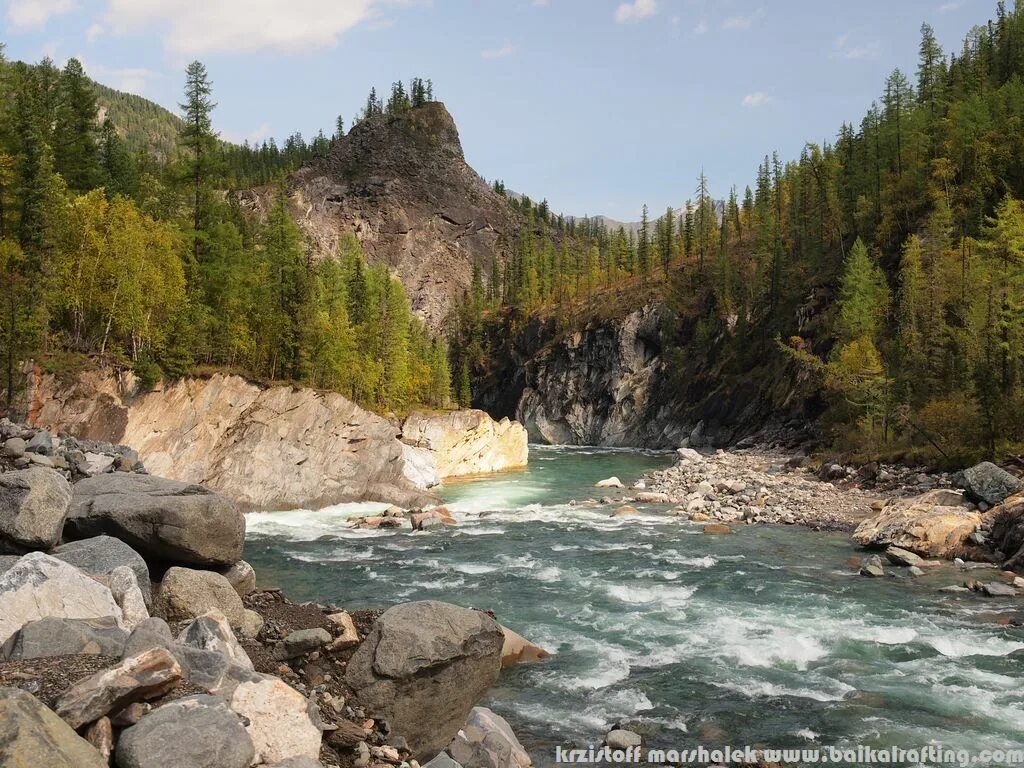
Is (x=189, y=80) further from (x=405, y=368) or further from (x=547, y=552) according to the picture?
(x=547, y=552)

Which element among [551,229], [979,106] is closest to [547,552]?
[979,106]

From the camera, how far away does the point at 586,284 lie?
13075 cm

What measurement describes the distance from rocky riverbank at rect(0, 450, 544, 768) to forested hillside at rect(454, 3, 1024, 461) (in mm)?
33639

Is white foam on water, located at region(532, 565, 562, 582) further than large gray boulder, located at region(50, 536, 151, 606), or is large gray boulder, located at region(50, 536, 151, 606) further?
white foam on water, located at region(532, 565, 562, 582)

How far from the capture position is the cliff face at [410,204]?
Answer: 14962 centimetres

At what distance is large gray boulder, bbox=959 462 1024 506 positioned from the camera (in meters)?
26.8

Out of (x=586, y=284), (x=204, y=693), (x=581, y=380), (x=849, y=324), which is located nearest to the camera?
(x=204, y=693)

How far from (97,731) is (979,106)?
80.0 meters

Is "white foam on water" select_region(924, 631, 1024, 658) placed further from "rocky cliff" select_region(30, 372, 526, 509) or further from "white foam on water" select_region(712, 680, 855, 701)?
"rocky cliff" select_region(30, 372, 526, 509)

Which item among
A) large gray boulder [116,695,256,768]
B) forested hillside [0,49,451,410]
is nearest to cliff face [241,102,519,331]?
forested hillside [0,49,451,410]

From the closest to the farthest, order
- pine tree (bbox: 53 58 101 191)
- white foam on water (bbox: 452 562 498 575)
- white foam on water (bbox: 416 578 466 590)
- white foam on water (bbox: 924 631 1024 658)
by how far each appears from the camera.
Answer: white foam on water (bbox: 924 631 1024 658)
white foam on water (bbox: 416 578 466 590)
white foam on water (bbox: 452 562 498 575)
pine tree (bbox: 53 58 101 191)

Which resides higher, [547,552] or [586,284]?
[586,284]

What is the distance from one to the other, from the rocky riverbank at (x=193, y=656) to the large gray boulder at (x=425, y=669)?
0.02 meters

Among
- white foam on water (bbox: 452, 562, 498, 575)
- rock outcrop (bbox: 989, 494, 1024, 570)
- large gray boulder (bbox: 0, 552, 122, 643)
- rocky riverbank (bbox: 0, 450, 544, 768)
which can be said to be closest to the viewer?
rocky riverbank (bbox: 0, 450, 544, 768)
